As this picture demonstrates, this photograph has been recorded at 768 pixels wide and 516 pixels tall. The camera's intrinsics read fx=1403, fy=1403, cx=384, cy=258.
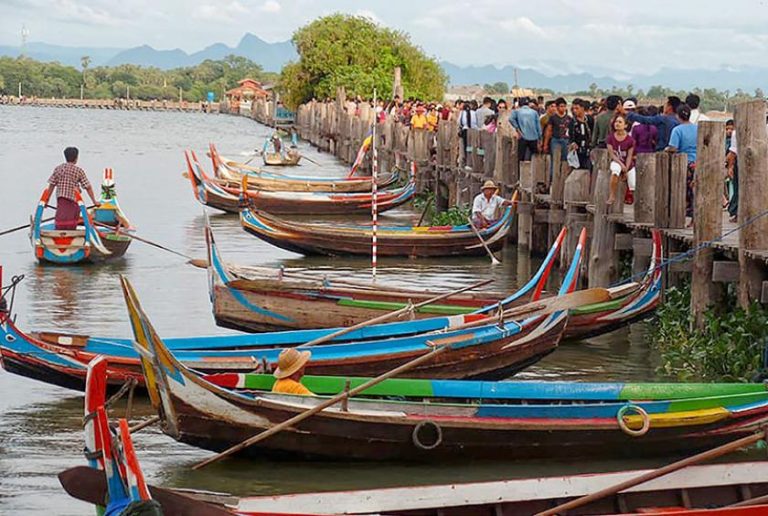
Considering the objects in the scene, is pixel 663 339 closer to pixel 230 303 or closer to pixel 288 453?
pixel 230 303

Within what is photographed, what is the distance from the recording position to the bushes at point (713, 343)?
40.1 feet

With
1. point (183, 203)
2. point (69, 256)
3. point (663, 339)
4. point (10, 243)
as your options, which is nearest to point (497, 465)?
point (663, 339)

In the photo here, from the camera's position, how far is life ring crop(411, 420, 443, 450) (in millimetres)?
9633

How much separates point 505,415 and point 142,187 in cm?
3155

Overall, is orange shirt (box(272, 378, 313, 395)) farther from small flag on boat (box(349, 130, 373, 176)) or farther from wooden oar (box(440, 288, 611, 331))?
small flag on boat (box(349, 130, 373, 176))

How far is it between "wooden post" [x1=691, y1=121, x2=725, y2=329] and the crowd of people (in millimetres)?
1527

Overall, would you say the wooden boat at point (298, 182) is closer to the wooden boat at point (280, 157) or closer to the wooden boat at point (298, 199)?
the wooden boat at point (298, 199)

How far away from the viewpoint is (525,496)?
7.97m

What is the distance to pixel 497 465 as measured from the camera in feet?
32.7

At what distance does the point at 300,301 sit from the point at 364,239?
8122 mm

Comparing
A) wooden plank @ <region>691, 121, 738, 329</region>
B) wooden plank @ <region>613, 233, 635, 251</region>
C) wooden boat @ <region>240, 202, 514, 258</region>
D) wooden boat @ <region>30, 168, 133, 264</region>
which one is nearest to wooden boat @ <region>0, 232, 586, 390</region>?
wooden plank @ <region>691, 121, 738, 329</region>

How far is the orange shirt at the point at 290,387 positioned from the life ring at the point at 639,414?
2.17 metres

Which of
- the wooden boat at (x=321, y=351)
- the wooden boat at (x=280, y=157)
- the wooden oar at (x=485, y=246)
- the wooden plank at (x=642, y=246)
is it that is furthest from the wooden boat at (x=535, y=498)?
the wooden boat at (x=280, y=157)

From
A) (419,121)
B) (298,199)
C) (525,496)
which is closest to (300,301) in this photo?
(525,496)
